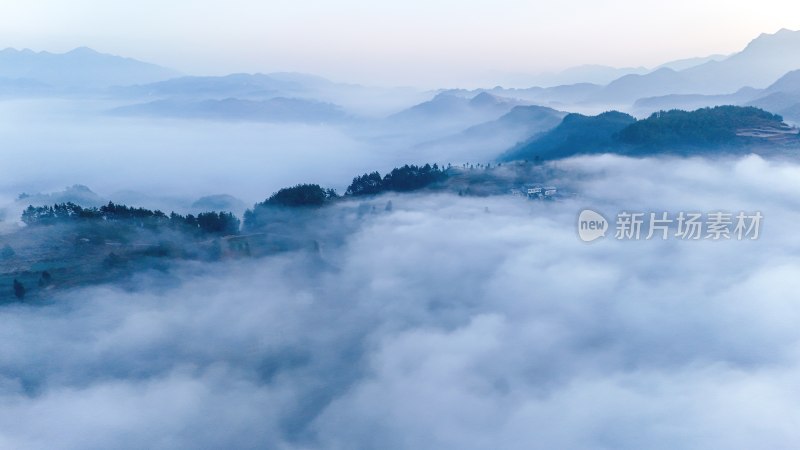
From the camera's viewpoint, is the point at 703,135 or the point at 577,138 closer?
the point at 703,135

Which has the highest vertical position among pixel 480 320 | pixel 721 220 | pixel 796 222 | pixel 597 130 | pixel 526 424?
pixel 597 130

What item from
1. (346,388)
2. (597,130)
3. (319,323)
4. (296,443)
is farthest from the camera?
(597,130)

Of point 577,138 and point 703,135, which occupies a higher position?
point 577,138

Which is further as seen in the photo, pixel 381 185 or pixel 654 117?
pixel 654 117

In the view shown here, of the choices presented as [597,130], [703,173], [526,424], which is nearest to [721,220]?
[526,424]

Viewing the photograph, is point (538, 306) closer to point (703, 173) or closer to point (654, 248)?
point (654, 248)

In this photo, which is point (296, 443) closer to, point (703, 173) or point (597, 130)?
point (703, 173)

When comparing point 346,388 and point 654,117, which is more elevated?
point 654,117

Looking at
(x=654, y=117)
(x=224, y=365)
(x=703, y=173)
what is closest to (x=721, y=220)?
(x=224, y=365)

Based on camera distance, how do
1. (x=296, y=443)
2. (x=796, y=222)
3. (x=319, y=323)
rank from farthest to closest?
(x=796, y=222)
(x=319, y=323)
(x=296, y=443)

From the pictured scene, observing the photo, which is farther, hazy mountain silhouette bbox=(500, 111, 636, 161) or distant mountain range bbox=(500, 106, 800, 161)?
hazy mountain silhouette bbox=(500, 111, 636, 161)

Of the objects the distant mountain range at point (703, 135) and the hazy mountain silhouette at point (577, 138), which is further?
the hazy mountain silhouette at point (577, 138)
